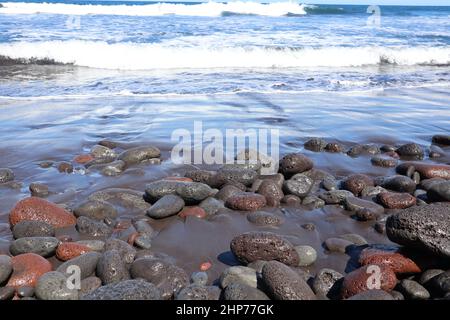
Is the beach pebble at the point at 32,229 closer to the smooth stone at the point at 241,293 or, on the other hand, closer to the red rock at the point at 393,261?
the smooth stone at the point at 241,293

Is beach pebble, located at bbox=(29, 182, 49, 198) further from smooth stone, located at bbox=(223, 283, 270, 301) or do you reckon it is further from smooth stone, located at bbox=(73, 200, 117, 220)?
smooth stone, located at bbox=(223, 283, 270, 301)

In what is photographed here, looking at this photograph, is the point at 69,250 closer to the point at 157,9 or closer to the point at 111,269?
the point at 111,269

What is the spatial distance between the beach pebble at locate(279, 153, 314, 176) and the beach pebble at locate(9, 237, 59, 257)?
2799 mm

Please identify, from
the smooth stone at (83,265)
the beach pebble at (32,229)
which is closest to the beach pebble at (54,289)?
the smooth stone at (83,265)

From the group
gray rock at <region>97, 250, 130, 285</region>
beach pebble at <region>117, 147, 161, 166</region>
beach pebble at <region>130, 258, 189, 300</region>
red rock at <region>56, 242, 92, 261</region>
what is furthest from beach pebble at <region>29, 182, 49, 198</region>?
beach pebble at <region>130, 258, 189, 300</region>

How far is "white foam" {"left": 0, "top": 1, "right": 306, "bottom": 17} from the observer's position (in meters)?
35.7

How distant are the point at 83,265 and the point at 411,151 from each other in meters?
4.73

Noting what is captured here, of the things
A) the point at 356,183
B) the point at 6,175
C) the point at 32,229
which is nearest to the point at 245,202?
the point at 356,183

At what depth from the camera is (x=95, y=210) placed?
420cm

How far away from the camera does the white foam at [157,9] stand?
117 ft

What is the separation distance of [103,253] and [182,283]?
0.69 meters

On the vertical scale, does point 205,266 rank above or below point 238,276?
below

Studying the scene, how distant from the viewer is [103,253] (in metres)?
3.31

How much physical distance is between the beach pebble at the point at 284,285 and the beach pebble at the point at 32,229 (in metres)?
2.03
